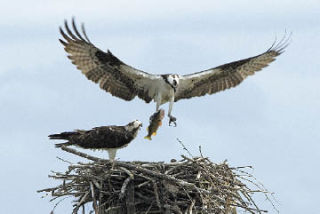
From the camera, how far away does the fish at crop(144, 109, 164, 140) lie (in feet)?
39.4

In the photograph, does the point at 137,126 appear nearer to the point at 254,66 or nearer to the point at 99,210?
the point at 99,210

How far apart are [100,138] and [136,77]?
7.70ft

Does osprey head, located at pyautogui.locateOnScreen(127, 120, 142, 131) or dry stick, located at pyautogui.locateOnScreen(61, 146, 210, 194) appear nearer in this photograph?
dry stick, located at pyautogui.locateOnScreen(61, 146, 210, 194)

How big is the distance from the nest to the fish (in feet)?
3.52

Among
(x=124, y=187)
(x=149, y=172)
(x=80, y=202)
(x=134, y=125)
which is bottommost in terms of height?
(x=80, y=202)

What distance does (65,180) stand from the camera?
1072 cm

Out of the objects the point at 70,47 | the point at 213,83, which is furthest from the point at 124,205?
the point at 213,83

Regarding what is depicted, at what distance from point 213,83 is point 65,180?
4.84 meters

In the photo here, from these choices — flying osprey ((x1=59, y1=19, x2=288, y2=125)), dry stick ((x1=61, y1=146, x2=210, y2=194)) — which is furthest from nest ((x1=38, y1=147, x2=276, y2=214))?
flying osprey ((x1=59, y1=19, x2=288, y2=125))

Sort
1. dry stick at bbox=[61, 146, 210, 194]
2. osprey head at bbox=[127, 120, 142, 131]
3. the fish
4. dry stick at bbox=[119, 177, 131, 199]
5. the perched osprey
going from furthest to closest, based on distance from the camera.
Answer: the fish
osprey head at bbox=[127, 120, 142, 131]
the perched osprey
dry stick at bbox=[61, 146, 210, 194]
dry stick at bbox=[119, 177, 131, 199]

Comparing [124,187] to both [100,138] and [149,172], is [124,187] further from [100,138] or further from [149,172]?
[100,138]

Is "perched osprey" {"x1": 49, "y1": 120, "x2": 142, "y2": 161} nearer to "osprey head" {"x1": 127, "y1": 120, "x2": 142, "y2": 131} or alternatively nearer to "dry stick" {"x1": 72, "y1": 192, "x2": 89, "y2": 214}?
"osprey head" {"x1": 127, "y1": 120, "x2": 142, "y2": 131}

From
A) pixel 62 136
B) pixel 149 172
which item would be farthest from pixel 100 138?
pixel 149 172

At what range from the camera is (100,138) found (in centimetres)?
1138
